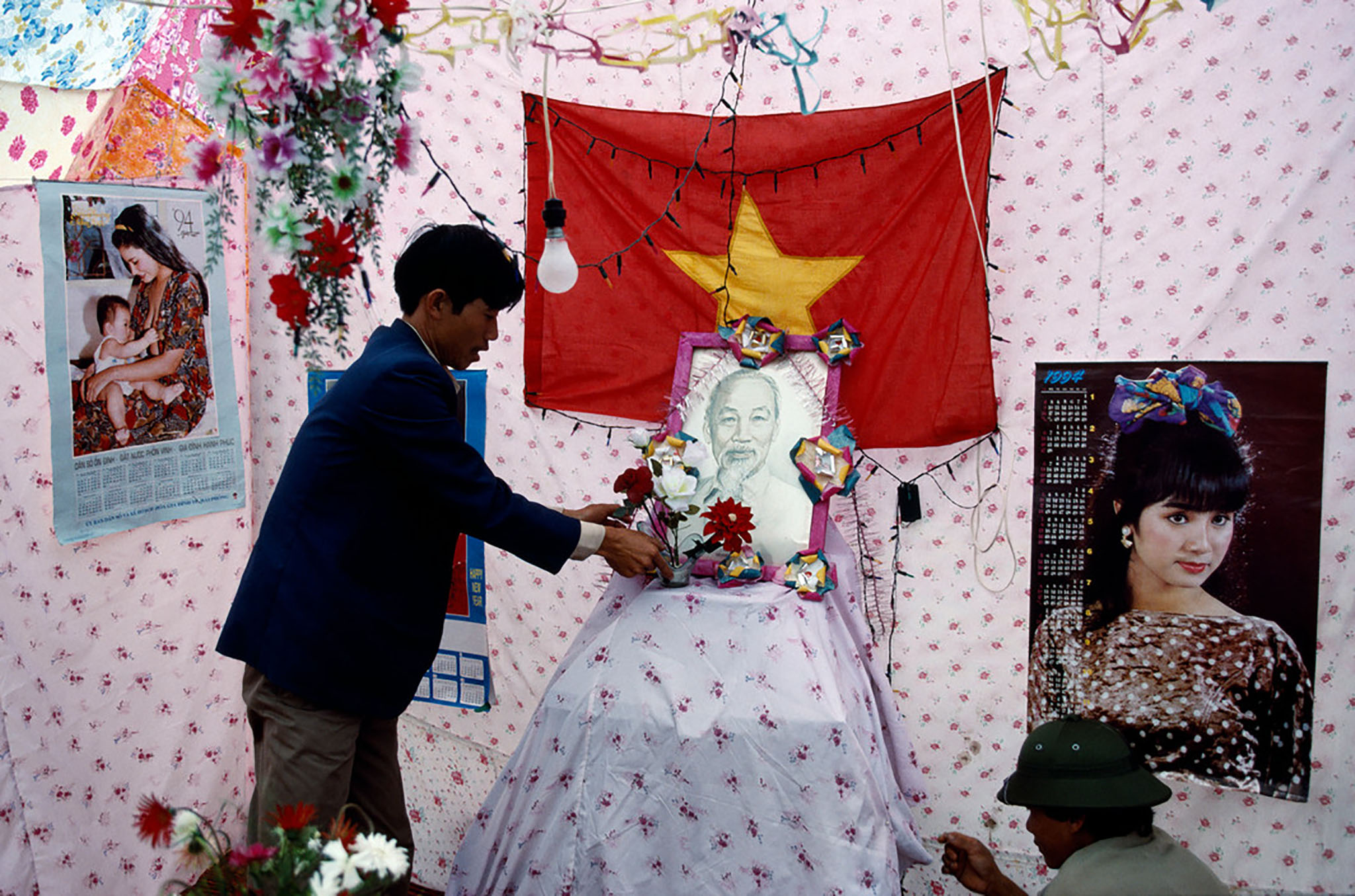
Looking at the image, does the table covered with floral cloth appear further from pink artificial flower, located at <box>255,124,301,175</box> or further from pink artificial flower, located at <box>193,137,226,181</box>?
pink artificial flower, located at <box>193,137,226,181</box>

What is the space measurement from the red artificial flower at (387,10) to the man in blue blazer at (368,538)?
748mm

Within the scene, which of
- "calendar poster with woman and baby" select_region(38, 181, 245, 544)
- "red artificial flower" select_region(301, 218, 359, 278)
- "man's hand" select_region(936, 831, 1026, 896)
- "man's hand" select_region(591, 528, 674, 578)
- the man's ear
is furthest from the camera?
"red artificial flower" select_region(301, 218, 359, 278)

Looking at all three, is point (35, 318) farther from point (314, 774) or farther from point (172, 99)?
point (314, 774)

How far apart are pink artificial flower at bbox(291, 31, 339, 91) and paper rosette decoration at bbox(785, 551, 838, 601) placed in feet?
4.91

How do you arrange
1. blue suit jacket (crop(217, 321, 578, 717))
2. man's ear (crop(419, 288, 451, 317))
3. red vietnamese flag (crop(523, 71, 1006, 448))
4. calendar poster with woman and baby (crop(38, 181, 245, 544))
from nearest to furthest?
blue suit jacket (crop(217, 321, 578, 717)), man's ear (crop(419, 288, 451, 317)), red vietnamese flag (crop(523, 71, 1006, 448)), calendar poster with woman and baby (crop(38, 181, 245, 544))

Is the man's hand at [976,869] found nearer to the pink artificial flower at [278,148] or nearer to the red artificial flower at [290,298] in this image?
the pink artificial flower at [278,148]

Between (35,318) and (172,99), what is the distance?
76 centimetres

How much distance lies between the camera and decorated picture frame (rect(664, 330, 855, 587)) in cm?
211

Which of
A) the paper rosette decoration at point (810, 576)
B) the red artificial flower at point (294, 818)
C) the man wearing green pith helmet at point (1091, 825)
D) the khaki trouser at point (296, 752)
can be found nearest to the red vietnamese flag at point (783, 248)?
the paper rosette decoration at point (810, 576)

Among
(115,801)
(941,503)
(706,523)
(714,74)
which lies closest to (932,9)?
(714,74)

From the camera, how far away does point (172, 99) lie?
2670 mm

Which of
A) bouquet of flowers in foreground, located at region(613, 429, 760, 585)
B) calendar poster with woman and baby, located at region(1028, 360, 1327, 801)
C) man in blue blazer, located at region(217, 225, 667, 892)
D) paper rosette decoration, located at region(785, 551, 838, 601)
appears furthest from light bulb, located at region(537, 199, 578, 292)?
calendar poster with woman and baby, located at region(1028, 360, 1327, 801)

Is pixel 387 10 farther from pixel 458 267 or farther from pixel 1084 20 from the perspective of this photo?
pixel 1084 20

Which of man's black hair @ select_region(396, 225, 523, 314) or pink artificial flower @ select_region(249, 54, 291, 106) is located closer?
man's black hair @ select_region(396, 225, 523, 314)
